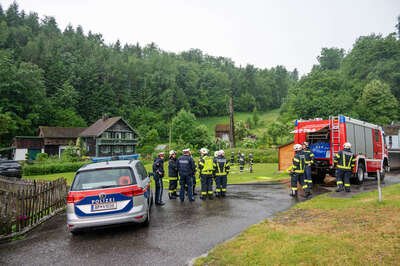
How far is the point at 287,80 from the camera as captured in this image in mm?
116875

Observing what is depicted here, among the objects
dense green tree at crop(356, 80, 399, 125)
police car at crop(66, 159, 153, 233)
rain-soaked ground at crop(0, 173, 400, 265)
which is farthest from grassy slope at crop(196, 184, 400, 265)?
dense green tree at crop(356, 80, 399, 125)

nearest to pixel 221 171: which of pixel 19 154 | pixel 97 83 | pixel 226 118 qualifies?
pixel 19 154

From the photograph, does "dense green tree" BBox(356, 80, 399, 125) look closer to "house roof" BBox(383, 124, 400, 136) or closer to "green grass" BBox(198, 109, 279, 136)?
"house roof" BBox(383, 124, 400, 136)

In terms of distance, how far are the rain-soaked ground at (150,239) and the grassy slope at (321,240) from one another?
0.66m

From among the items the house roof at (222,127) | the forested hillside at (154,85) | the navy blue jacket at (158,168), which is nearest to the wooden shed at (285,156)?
the navy blue jacket at (158,168)

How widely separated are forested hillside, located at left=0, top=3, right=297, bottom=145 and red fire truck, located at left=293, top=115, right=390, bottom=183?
196 ft

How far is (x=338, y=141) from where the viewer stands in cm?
1242

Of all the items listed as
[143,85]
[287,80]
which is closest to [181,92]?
[143,85]

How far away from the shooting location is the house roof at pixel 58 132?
195ft

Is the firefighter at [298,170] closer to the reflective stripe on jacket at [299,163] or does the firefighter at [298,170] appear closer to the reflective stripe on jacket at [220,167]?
the reflective stripe on jacket at [299,163]

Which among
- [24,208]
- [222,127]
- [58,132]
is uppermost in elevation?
[222,127]

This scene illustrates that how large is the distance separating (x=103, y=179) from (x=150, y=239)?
5.72ft

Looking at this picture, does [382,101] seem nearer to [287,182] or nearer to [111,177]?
[287,182]

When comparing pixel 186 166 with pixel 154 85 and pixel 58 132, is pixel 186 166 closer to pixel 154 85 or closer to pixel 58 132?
→ pixel 58 132
